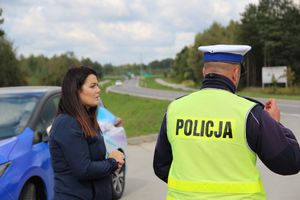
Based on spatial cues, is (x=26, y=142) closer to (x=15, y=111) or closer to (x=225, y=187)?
(x=15, y=111)

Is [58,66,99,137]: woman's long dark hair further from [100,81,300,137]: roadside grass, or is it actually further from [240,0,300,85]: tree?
[240,0,300,85]: tree

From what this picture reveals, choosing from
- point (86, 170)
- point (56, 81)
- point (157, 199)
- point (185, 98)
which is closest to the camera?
point (185, 98)

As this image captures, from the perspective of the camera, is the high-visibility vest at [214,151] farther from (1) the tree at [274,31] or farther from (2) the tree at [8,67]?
(1) the tree at [274,31]

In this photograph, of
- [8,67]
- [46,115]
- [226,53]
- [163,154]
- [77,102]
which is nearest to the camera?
[226,53]

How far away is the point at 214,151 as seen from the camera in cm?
236

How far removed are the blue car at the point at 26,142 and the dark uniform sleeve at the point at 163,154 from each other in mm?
2242

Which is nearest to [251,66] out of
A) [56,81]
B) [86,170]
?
[56,81]

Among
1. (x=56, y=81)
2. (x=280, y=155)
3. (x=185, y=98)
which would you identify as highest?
(x=185, y=98)

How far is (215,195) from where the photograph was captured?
2338 mm

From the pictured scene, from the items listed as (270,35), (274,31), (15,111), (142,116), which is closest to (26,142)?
(15,111)

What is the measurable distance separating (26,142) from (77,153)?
90.2 inches

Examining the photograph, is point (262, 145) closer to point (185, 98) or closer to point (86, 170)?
point (185, 98)

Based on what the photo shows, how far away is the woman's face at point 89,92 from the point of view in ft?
10.4

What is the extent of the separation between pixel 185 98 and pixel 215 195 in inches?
20.5
